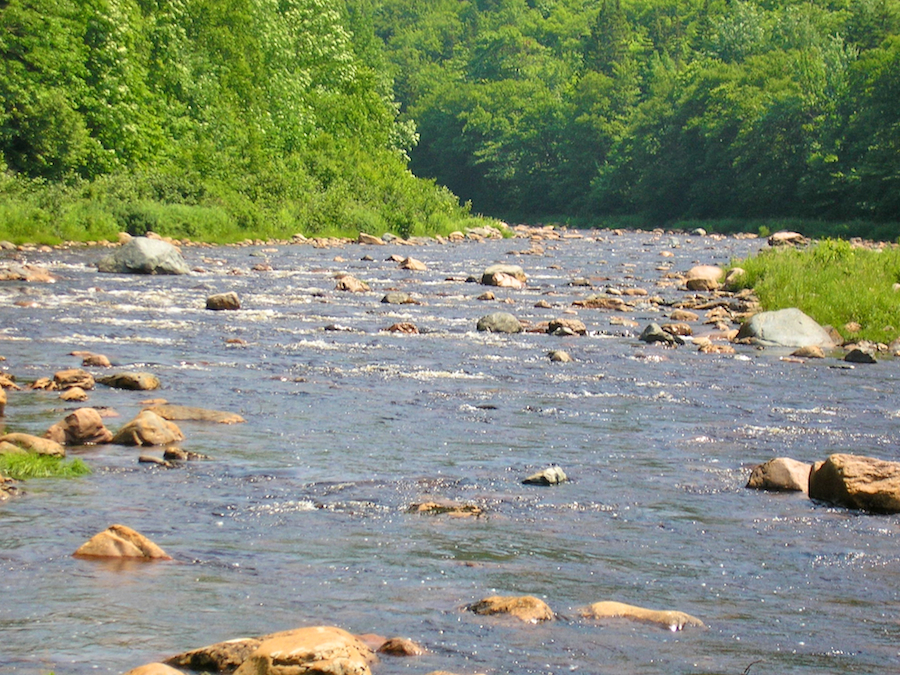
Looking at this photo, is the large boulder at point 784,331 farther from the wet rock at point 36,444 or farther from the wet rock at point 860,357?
the wet rock at point 36,444

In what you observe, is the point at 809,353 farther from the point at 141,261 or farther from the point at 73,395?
the point at 141,261

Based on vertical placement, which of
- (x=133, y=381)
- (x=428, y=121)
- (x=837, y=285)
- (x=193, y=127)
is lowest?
(x=133, y=381)

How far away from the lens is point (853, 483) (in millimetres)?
8031

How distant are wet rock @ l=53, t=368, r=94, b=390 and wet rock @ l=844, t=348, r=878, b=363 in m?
10.2

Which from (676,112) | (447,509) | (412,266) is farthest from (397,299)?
(676,112)

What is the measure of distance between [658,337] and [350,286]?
8.92 m

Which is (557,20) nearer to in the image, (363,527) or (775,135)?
(775,135)

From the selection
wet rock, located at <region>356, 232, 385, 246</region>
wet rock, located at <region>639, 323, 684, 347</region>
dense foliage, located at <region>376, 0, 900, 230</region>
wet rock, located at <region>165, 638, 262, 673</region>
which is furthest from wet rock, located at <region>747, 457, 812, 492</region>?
dense foliage, located at <region>376, 0, 900, 230</region>

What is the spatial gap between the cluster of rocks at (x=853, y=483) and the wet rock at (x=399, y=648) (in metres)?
Answer: 4.15

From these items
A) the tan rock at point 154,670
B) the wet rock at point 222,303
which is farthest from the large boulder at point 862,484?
the wet rock at point 222,303

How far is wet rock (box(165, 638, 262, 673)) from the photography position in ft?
15.6

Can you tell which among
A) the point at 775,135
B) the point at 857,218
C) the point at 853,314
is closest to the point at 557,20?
the point at 775,135

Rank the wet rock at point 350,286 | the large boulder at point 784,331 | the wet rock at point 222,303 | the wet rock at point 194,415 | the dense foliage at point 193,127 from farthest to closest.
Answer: the dense foliage at point 193,127 → the wet rock at point 350,286 → the wet rock at point 222,303 → the large boulder at point 784,331 → the wet rock at point 194,415

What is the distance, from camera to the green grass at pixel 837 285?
61.6 feet
